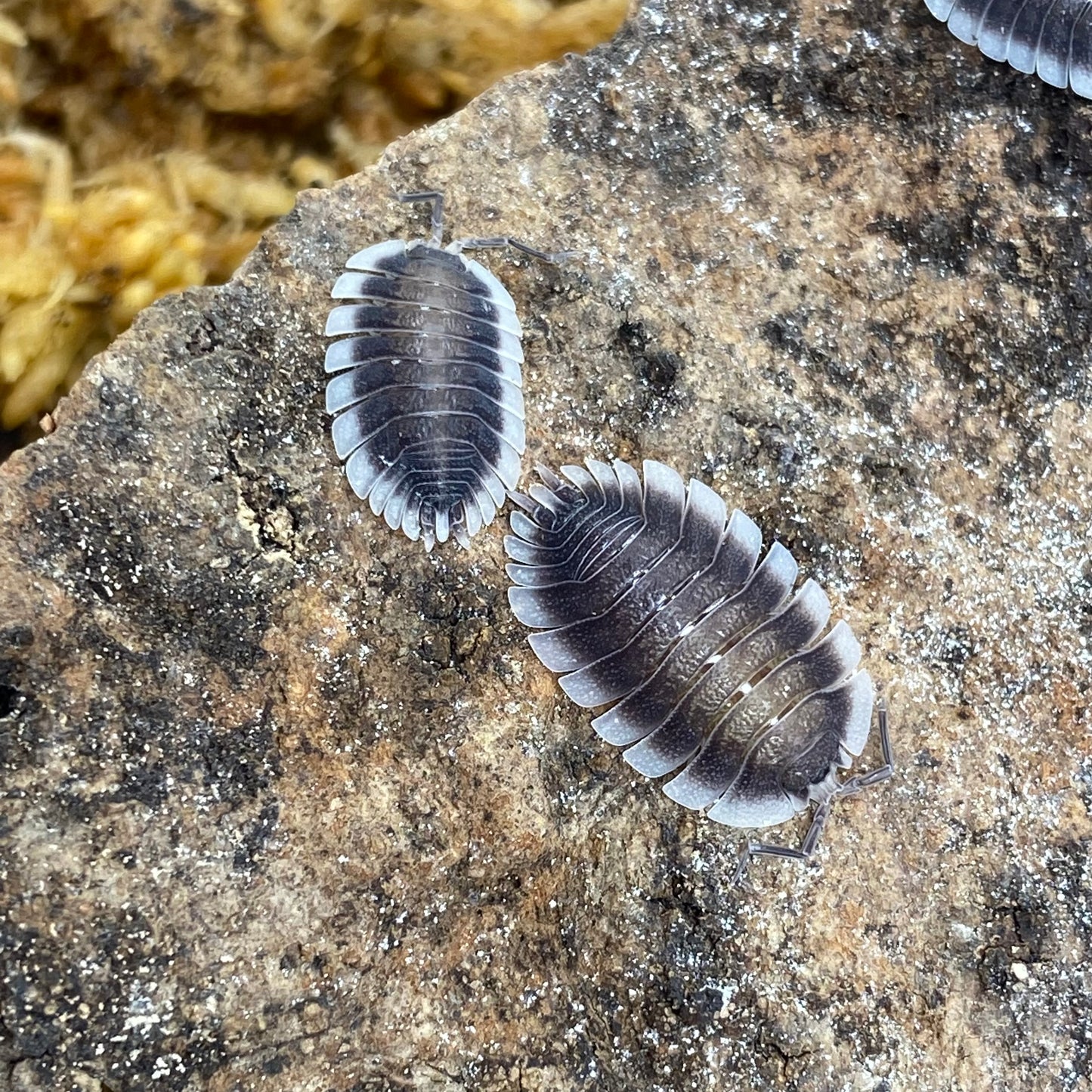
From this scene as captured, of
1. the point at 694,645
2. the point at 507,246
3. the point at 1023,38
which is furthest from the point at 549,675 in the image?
the point at 1023,38

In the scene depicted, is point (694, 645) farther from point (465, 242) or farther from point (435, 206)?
point (435, 206)

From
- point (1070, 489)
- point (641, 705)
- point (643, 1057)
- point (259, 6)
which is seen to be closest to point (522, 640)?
point (641, 705)

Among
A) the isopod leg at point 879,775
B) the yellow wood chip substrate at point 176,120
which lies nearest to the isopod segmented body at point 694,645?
the isopod leg at point 879,775

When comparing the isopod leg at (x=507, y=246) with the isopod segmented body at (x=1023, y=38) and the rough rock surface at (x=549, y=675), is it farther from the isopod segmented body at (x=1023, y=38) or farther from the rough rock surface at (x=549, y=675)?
the isopod segmented body at (x=1023, y=38)

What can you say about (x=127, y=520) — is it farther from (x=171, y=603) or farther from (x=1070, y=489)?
(x=1070, y=489)

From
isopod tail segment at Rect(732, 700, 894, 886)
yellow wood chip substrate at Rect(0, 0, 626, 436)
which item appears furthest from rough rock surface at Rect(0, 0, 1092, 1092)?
yellow wood chip substrate at Rect(0, 0, 626, 436)

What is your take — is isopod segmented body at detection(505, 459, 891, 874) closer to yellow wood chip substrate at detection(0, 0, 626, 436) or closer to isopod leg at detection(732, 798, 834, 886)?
isopod leg at detection(732, 798, 834, 886)
